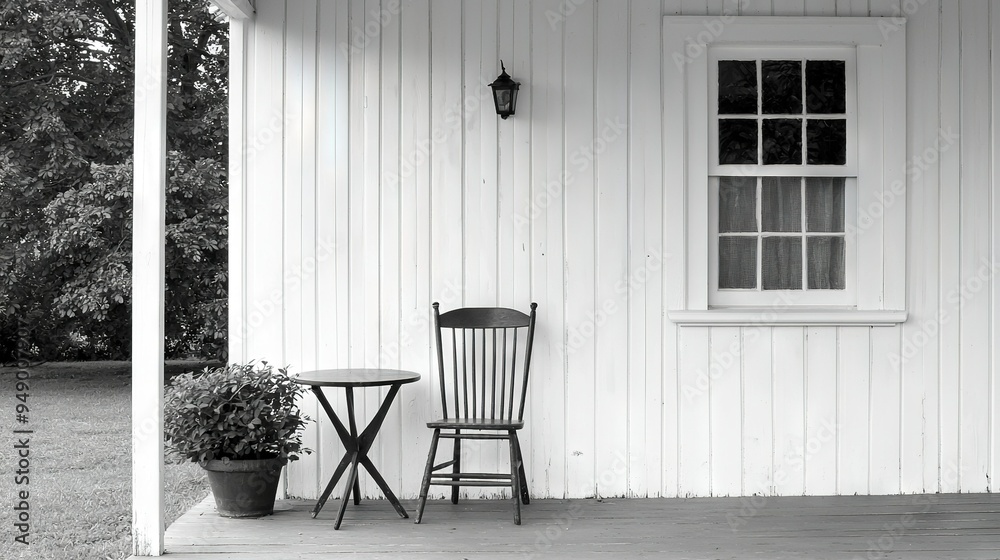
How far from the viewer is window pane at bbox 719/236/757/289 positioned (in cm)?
407

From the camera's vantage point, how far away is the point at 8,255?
8523 mm

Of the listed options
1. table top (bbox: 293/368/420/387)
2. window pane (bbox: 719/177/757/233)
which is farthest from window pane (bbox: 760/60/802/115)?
table top (bbox: 293/368/420/387)

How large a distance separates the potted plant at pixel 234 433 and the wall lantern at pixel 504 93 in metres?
1.55

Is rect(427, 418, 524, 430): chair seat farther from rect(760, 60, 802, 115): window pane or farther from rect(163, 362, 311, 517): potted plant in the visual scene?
rect(760, 60, 802, 115): window pane

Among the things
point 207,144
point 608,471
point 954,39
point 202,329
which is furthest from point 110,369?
point 954,39

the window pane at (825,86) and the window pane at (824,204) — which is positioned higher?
the window pane at (825,86)

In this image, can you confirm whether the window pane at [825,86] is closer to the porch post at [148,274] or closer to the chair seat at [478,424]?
the chair seat at [478,424]

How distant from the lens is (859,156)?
159 inches

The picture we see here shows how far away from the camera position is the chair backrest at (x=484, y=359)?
152 inches

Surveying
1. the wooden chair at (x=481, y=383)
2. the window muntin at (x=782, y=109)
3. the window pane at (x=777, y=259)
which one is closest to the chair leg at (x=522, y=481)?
the wooden chair at (x=481, y=383)

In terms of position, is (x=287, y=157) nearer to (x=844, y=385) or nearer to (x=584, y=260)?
(x=584, y=260)

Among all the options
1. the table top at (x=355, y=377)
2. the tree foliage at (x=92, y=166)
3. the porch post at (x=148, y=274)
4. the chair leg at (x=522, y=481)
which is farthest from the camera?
the tree foliage at (x=92, y=166)

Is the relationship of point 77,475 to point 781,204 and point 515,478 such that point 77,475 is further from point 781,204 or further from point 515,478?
point 781,204

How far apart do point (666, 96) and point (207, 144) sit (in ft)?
21.2
